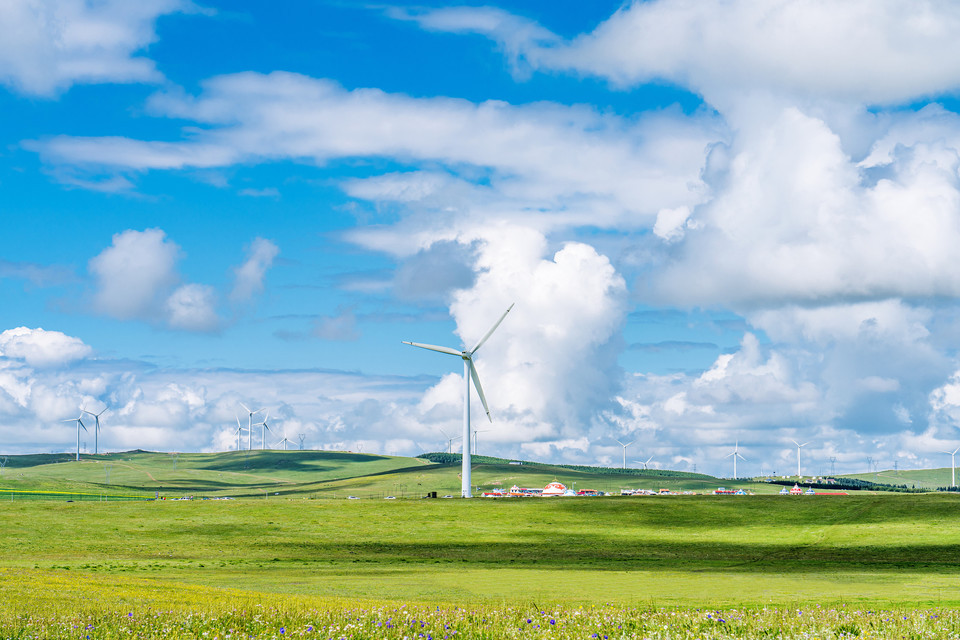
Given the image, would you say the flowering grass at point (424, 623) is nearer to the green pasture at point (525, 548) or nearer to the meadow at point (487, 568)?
the meadow at point (487, 568)

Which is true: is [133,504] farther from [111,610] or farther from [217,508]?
[111,610]

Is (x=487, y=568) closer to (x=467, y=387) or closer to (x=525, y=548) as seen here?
(x=525, y=548)

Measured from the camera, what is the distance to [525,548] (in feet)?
334

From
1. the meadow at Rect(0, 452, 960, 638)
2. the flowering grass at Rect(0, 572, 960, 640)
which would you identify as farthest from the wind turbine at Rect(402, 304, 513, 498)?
the flowering grass at Rect(0, 572, 960, 640)

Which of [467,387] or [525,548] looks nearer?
[525,548]

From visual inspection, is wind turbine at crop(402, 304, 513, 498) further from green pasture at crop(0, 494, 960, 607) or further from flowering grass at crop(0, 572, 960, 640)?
flowering grass at crop(0, 572, 960, 640)

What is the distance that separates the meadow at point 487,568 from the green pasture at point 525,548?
319 millimetres

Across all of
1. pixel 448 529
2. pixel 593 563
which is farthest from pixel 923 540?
pixel 448 529

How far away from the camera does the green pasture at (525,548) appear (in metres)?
55.4

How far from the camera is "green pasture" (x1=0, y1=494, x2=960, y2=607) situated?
182 ft

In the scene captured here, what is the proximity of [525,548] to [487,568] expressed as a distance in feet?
83.9

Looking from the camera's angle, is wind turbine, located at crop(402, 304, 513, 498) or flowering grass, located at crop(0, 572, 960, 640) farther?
wind turbine, located at crop(402, 304, 513, 498)

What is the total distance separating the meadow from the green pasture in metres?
0.32

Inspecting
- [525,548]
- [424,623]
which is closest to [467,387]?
[525,548]
